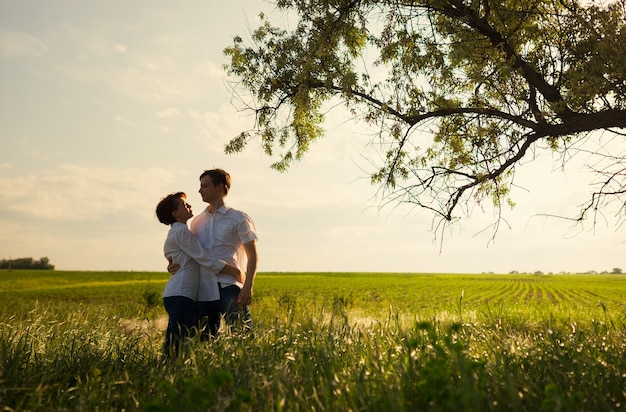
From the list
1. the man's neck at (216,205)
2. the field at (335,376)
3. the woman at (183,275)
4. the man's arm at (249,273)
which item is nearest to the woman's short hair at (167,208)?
the woman at (183,275)

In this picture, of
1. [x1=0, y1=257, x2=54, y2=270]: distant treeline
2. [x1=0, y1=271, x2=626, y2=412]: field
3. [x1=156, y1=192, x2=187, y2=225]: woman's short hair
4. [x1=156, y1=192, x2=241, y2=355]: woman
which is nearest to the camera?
[x1=0, y1=271, x2=626, y2=412]: field

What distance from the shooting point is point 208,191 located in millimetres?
5781

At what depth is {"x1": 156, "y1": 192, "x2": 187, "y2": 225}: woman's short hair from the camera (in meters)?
5.73

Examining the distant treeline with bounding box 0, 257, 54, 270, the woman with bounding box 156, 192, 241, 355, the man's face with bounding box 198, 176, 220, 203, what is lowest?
the woman with bounding box 156, 192, 241, 355

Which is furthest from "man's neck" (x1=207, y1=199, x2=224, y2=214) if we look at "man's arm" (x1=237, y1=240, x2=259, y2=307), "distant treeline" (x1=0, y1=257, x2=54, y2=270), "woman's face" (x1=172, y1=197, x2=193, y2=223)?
"distant treeline" (x1=0, y1=257, x2=54, y2=270)

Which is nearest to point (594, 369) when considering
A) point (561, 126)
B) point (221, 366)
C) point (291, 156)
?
point (221, 366)

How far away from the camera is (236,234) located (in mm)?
5746

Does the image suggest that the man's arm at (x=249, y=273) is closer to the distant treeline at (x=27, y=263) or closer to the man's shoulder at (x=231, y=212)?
the man's shoulder at (x=231, y=212)

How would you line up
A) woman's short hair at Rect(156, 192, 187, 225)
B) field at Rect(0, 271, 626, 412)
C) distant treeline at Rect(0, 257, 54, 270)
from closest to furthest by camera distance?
field at Rect(0, 271, 626, 412) → woman's short hair at Rect(156, 192, 187, 225) → distant treeline at Rect(0, 257, 54, 270)

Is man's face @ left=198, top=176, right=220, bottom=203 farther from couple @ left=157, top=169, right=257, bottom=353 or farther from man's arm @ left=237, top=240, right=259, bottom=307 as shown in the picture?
man's arm @ left=237, top=240, right=259, bottom=307

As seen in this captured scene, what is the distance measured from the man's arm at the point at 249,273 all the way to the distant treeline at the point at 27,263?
409ft

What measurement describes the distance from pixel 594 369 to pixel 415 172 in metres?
5.33

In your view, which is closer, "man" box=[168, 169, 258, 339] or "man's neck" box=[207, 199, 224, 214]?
"man" box=[168, 169, 258, 339]

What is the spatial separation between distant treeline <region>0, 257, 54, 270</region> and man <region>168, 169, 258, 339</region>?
12419cm
